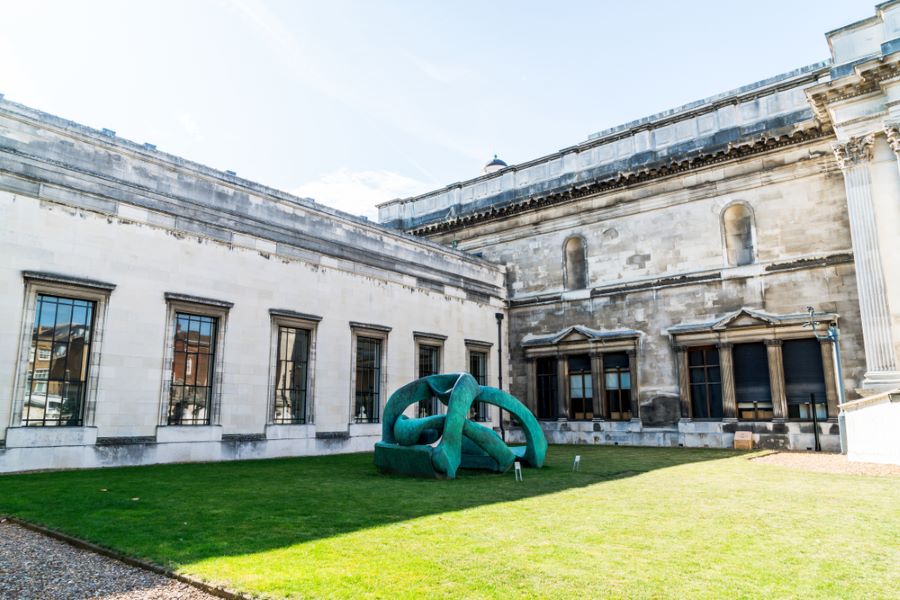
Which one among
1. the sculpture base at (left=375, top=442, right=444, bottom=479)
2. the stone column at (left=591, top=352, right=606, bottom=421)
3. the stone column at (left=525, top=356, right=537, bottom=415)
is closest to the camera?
the sculpture base at (left=375, top=442, right=444, bottom=479)

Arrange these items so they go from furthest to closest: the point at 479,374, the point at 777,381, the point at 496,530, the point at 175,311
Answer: the point at 479,374
the point at 777,381
the point at 175,311
the point at 496,530

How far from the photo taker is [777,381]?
2122cm

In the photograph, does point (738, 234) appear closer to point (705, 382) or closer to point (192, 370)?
point (705, 382)

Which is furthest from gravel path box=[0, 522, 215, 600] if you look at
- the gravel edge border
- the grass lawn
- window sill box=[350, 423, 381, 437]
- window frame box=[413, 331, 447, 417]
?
window frame box=[413, 331, 447, 417]

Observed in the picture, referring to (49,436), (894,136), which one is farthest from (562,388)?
(49,436)

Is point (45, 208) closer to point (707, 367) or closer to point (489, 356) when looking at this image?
point (489, 356)

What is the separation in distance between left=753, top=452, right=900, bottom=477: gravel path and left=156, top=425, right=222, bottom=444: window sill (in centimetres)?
1550

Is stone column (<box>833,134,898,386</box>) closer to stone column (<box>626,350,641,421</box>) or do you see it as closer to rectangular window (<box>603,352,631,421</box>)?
stone column (<box>626,350,641,421</box>)

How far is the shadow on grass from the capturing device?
674cm

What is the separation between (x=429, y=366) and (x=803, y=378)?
550 inches

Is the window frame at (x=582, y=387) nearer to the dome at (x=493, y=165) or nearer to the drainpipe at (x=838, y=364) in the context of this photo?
the drainpipe at (x=838, y=364)

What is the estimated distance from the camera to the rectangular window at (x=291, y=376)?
61.7 feet

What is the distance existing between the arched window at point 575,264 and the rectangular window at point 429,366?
7.21m

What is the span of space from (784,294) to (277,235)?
18155 millimetres
